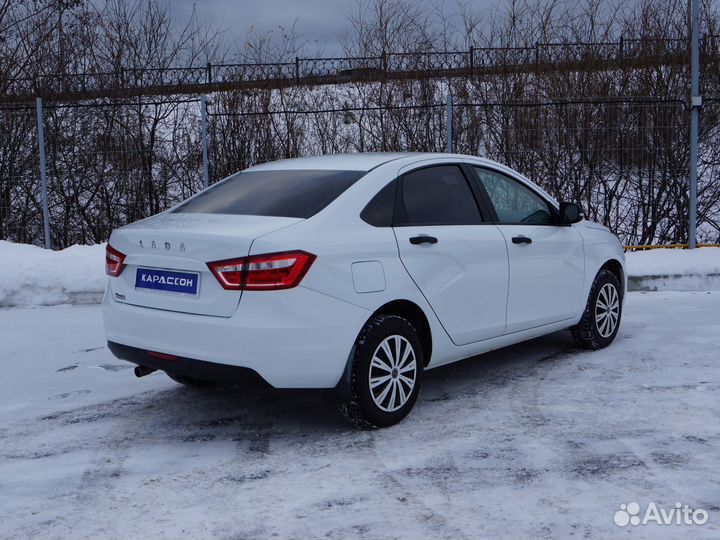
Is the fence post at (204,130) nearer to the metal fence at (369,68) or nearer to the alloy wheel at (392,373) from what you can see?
the metal fence at (369,68)

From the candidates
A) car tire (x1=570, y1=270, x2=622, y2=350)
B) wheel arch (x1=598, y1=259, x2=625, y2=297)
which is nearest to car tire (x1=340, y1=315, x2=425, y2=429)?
car tire (x1=570, y1=270, x2=622, y2=350)

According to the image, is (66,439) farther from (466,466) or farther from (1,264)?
(1,264)

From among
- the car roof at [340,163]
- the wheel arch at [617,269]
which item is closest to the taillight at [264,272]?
the car roof at [340,163]

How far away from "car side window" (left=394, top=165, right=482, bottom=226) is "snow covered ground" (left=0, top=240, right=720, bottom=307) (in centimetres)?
530

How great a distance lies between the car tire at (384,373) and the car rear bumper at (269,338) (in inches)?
4.3

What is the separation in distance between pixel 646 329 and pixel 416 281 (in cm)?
362

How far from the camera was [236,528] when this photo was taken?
3.59 m

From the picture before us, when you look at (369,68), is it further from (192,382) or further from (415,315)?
(415,315)

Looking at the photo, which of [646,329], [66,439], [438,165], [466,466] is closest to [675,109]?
[646,329]

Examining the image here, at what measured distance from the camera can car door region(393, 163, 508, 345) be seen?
5.14 m

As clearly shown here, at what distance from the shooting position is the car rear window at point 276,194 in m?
4.88

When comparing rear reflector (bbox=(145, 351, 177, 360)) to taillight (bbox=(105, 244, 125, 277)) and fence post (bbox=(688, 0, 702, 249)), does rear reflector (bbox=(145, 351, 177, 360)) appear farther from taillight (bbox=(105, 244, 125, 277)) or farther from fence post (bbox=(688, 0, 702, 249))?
fence post (bbox=(688, 0, 702, 249))

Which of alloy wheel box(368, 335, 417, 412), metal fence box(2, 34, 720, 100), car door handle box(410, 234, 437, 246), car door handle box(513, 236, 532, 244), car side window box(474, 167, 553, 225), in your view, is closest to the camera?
alloy wheel box(368, 335, 417, 412)

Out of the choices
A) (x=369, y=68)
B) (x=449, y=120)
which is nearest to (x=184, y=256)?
(x=449, y=120)
